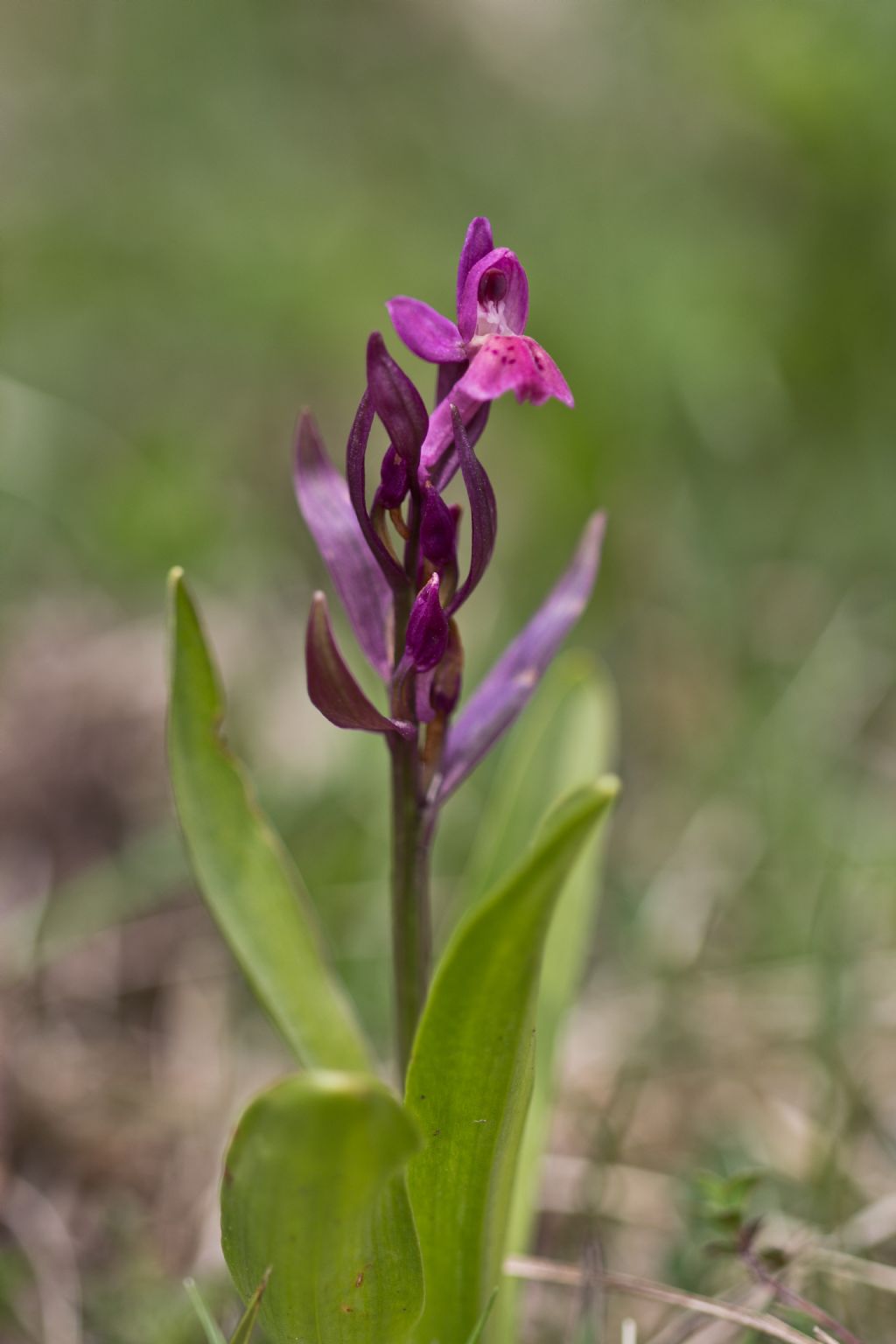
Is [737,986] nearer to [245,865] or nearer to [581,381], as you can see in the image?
[245,865]

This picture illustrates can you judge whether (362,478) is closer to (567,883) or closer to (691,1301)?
(567,883)

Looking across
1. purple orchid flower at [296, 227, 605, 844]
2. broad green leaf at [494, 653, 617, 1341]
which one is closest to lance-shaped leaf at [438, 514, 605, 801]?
purple orchid flower at [296, 227, 605, 844]

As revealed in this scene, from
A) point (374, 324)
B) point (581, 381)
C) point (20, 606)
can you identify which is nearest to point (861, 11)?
point (581, 381)

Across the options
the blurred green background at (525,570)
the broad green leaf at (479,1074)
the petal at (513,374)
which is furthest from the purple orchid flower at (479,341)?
the blurred green background at (525,570)

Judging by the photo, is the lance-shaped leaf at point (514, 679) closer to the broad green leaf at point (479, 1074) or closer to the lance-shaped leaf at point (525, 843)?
Answer: the broad green leaf at point (479, 1074)

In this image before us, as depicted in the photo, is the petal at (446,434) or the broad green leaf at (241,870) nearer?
the petal at (446,434)

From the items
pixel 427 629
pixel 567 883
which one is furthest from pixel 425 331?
pixel 567 883

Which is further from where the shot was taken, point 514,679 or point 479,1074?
point 514,679
